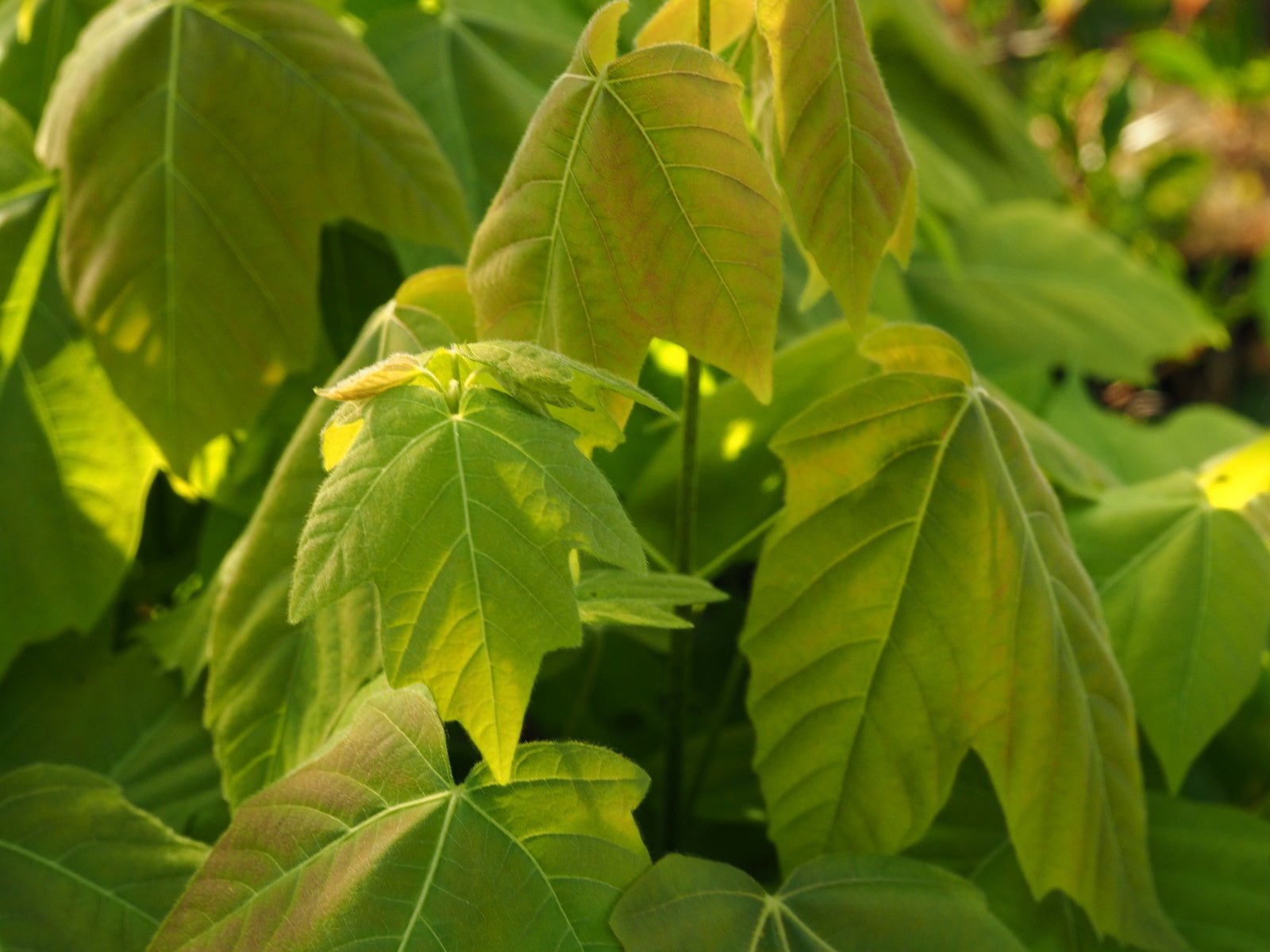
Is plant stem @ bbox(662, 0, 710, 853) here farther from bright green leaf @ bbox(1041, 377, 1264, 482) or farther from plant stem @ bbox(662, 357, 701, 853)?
bright green leaf @ bbox(1041, 377, 1264, 482)

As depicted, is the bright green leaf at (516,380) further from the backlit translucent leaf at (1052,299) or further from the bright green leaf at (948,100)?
the bright green leaf at (948,100)

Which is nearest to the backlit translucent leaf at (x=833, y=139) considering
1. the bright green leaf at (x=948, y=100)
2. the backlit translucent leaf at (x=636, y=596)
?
the backlit translucent leaf at (x=636, y=596)

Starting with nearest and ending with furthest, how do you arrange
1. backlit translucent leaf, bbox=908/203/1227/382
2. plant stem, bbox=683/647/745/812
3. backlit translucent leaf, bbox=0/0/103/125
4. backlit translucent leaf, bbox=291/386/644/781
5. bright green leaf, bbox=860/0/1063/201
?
backlit translucent leaf, bbox=291/386/644/781, plant stem, bbox=683/647/745/812, backlit translucent leaf, bbox=0/0/103/125, backlit translucent leaf, bbox=908/203/1227/382, bright green leaf, bbox=860/0/1063/201

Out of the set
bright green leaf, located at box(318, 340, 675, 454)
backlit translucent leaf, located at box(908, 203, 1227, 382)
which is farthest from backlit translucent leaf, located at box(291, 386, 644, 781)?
backlit translucent leaf, located at box(908, 203, 1227, 382)

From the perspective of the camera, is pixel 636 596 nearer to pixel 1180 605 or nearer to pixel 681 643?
pixel 681 643

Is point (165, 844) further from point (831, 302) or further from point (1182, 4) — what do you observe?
point (1182, 4)

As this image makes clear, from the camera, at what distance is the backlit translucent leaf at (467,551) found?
0.35m

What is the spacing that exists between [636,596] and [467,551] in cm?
10

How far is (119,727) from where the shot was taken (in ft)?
2.22

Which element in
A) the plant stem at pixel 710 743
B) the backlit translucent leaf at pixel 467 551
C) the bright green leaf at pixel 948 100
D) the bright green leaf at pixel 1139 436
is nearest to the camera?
the backlit translucent leaf at pixel 467 551

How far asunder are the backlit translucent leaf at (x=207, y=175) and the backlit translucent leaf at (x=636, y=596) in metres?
0.25

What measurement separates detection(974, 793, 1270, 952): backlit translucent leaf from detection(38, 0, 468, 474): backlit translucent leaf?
445 mm

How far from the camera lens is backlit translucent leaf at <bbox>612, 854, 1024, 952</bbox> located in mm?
438

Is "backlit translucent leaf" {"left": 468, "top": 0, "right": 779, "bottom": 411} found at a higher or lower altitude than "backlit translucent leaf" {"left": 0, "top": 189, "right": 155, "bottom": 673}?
higher
